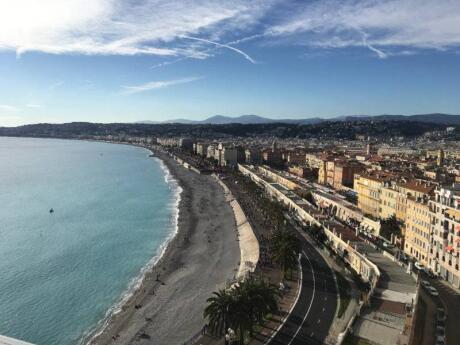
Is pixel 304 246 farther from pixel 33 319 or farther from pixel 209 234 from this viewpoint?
pixel 33 319

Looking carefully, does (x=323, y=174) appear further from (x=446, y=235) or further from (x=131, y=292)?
(x=131, y=292)

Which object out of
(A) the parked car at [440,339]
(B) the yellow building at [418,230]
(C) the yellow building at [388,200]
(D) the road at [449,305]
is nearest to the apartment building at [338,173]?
(C) the yellow building at [388,200]

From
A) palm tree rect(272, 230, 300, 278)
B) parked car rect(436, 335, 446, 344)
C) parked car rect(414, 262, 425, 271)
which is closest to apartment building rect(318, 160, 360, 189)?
parked car rect(414, 262, 425, 271)

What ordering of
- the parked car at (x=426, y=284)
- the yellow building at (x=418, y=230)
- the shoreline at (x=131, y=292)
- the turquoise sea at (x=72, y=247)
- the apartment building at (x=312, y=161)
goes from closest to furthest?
the shoreline at (x=131, y=292) → the parked car at (x=426, y=284) → the turquoise sea at (x=72, y=247) → the yellow building at (x=418, y=230) → the apartment building at (x=312, y=161)

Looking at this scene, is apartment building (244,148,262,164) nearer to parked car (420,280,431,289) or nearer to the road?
the road

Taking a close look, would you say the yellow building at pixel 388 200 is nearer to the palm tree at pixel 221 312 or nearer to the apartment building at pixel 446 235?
the apartment building at pixel 446 235

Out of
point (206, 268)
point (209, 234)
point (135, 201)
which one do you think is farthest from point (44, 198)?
point (206, 268)
